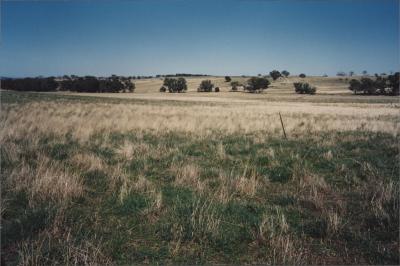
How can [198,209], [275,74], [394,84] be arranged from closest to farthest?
[198,209] < [394,84] < [275,74]

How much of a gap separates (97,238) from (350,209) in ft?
14.6

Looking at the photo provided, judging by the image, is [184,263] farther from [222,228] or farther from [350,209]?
[350,209]

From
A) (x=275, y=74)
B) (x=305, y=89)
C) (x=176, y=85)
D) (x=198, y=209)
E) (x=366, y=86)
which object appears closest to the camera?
(x=198, y=209)

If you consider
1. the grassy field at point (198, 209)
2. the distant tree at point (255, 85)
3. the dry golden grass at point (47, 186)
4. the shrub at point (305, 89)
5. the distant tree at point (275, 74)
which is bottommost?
the grassy field at point (198, 209)

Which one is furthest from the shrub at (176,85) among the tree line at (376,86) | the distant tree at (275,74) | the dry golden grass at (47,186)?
the dry golden grass at (47,186)

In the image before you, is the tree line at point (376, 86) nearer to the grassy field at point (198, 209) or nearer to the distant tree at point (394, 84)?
the distant tree at point (394, 84)

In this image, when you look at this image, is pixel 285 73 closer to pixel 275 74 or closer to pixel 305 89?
pixel 275 74

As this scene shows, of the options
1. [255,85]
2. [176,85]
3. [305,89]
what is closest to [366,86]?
[305,89]

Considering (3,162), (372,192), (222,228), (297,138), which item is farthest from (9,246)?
(297,138)

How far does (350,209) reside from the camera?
576 cm

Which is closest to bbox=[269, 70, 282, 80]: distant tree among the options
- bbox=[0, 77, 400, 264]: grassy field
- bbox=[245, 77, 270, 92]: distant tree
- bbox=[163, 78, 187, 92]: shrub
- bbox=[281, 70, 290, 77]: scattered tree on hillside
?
bbox=[281, 70, 290, 77]: scattered tree on hillside

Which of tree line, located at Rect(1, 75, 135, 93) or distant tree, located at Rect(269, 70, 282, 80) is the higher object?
distant tree, located at Rect(269, 70, 282, 80)

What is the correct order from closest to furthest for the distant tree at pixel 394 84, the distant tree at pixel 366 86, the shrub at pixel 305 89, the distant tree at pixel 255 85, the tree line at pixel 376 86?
the distant tree at pixel 394 84, the tree line at pixel 376 86, the distant tree at pixel 366 86, the shrub at pixel 305 89, the distant tree at pixel 255 85

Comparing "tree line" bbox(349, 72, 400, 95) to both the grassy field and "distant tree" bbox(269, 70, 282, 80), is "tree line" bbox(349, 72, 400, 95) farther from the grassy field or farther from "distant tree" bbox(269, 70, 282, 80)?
the grassy field
